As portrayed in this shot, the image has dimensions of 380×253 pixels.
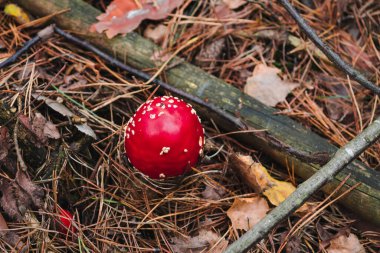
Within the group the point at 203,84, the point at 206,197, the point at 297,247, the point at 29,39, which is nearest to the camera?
the point at 297,247

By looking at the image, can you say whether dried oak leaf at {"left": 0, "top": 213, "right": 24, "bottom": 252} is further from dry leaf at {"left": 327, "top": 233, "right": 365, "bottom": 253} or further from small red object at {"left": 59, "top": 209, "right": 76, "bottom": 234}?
dry leaf at {"left": 327, "top": 233, "right": 365, "bottom": 253}

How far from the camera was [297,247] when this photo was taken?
2.44 meters

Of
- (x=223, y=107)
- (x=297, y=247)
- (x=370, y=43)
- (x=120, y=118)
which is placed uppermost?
(x=370, y=43)

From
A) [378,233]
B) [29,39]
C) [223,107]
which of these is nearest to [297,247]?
[378,233]

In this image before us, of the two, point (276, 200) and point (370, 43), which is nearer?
point (276, 200)

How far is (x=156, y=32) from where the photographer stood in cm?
308

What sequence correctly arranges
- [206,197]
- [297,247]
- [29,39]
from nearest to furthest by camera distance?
[297,247] < [206,197] < [29,39]

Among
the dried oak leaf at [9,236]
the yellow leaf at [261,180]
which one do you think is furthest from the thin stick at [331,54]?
the dried oak leaf at [9,236]

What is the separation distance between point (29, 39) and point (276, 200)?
1.97m

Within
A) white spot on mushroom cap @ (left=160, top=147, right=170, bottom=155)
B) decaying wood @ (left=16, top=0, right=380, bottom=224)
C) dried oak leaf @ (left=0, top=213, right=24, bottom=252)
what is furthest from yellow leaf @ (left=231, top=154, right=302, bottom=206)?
dried oak leaf @ (left=0, top=213, right=24, bottom=252)

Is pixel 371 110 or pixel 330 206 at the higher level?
pixel 371 110

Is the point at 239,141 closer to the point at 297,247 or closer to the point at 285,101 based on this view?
the point at 285,101

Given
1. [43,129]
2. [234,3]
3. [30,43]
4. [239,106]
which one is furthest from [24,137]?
[234,3]

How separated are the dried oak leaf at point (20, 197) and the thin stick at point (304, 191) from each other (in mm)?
1062
